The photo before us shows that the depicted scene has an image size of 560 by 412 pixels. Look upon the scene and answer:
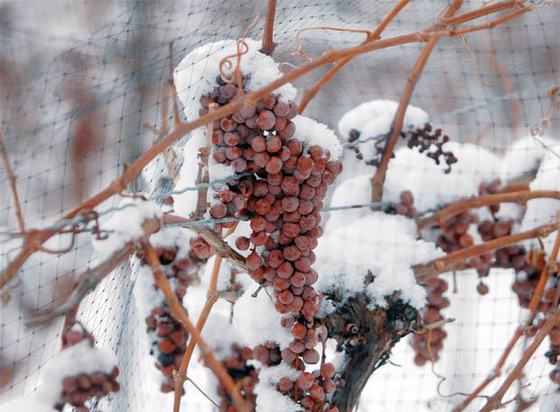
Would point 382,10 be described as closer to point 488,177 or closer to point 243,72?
point 488,177

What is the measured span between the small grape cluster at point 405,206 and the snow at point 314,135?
1.41 feet

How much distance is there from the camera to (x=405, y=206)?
1330mm

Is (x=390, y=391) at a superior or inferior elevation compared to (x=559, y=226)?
inferior

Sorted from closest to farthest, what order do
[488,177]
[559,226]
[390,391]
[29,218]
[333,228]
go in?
[559,226], [333,228], [488,177], [29,218], [390,391]

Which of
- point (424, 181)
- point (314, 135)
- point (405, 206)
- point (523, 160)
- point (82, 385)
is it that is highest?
point (523, 160)

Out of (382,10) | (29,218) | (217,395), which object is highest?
(382,10)

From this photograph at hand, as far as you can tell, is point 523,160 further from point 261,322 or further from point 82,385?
point 82,385

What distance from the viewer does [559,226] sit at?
117cm

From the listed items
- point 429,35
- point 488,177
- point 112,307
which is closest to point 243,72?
point 429,35

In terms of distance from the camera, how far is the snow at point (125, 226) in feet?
2.47

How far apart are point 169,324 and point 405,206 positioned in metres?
0.52

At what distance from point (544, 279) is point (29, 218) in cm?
116

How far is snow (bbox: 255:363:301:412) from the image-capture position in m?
0.94

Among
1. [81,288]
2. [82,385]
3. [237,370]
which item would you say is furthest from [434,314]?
[81,288]
